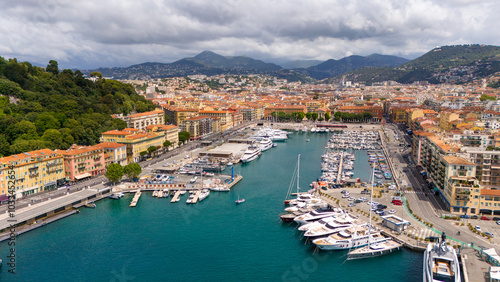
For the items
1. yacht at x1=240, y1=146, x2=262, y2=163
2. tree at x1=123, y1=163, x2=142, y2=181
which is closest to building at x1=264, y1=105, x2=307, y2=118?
yacht at x1=240, y1=146, x2=262, y2=163

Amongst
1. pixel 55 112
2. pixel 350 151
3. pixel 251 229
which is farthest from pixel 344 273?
pixel 55 112

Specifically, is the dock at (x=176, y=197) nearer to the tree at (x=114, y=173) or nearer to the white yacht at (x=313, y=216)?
the tree at (x=114, y=173)

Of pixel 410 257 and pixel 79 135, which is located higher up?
pixel 79 135

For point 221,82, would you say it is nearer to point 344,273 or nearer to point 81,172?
point 81,172

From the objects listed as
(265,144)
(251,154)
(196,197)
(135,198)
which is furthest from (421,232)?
(265,144)

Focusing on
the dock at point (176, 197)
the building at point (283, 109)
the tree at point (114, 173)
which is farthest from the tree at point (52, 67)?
the building at point (283, 109)

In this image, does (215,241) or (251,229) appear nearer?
(215,241)

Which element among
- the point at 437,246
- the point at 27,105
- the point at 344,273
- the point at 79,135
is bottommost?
the point at 344,273
